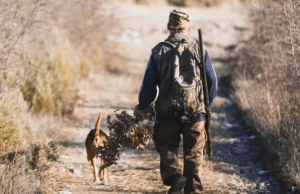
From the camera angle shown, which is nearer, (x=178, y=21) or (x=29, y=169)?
(x=178, y=21)

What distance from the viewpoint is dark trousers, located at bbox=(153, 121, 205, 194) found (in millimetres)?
5504

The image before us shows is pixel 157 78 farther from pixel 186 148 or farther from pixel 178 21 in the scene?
pixel 186 148

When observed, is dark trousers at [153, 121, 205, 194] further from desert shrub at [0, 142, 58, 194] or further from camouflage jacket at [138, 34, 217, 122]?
desert shrub at [0, 142, 58, 194]

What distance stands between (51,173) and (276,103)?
11.9 feet

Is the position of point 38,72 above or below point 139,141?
below

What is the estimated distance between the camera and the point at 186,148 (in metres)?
5.62

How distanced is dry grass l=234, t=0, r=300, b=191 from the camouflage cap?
214 cm

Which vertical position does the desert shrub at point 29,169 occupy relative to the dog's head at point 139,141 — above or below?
below

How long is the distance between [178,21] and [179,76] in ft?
1.83

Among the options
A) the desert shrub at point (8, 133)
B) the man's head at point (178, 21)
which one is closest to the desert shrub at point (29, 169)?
the desert shrub at point (8, 133)

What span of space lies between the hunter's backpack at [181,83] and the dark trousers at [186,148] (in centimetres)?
19

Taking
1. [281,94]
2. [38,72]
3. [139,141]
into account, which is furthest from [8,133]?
[281,94]

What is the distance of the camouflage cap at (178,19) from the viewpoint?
17.7ft

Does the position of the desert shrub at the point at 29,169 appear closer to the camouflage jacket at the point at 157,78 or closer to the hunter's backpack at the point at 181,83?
the camouflage jacket at the point at 157,78
